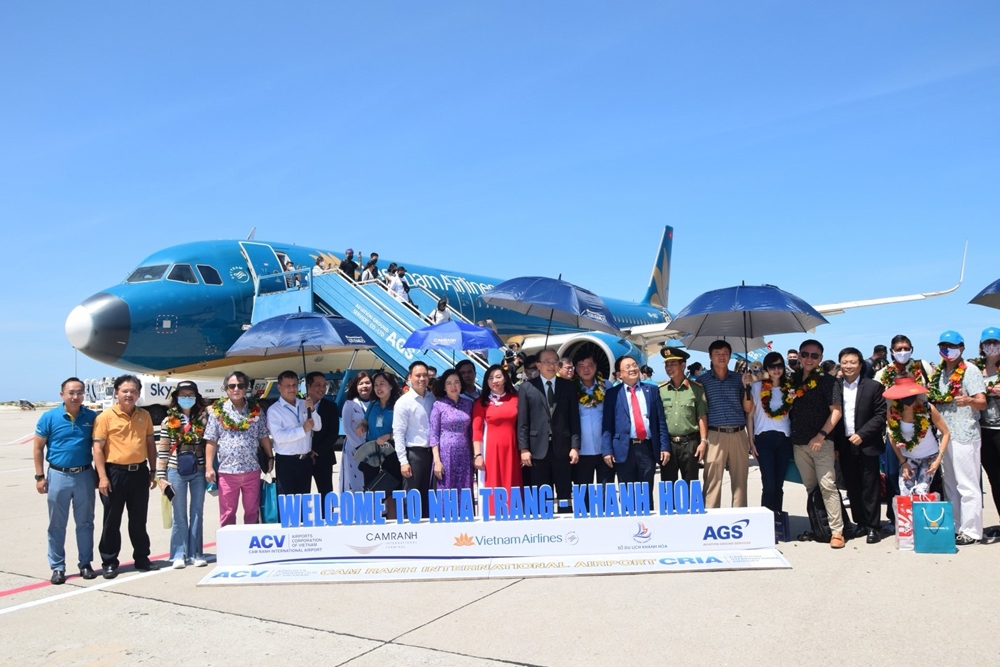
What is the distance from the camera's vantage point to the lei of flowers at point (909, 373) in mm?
5883

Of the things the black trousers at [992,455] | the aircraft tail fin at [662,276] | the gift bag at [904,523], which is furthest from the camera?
the aircraft tail fin at [662,276]

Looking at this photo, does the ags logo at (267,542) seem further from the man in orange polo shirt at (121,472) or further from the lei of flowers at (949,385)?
the lei of flowers at (949,385)

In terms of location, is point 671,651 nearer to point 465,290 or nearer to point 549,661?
point 549,661

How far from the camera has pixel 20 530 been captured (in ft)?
24.1

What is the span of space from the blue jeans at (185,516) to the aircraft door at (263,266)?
25.1ft

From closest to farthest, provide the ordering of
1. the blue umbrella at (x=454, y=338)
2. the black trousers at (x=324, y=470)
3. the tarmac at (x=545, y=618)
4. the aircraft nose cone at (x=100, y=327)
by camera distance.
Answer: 1. the tarmac at (x=545, y=618)
2. the black trousers at (x=324, y=470)
3. the blue umbrella at (x=454, y=338)
4. the aircraft nose cone at (x=100, y=327)

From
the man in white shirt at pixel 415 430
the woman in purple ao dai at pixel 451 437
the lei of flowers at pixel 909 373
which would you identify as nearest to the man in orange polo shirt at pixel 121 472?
the man in white shirt at pixel 415 430

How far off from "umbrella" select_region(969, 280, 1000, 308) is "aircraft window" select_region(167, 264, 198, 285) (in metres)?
10.6

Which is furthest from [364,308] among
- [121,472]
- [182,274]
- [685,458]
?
A: [685,458]

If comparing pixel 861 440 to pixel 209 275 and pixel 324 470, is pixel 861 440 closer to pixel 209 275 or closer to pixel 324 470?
pixel 324 470

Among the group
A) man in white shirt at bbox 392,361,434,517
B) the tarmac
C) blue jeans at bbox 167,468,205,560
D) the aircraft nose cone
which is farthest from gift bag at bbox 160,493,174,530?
the aircraft nose cone

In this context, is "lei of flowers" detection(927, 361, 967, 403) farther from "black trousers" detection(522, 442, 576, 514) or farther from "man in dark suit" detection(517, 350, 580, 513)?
"black trousers" detection(522, 442, 576, 514)

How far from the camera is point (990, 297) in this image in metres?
6.83

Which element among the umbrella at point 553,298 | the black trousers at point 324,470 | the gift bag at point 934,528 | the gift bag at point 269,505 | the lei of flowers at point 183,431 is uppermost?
the umbrella at point 553,298
